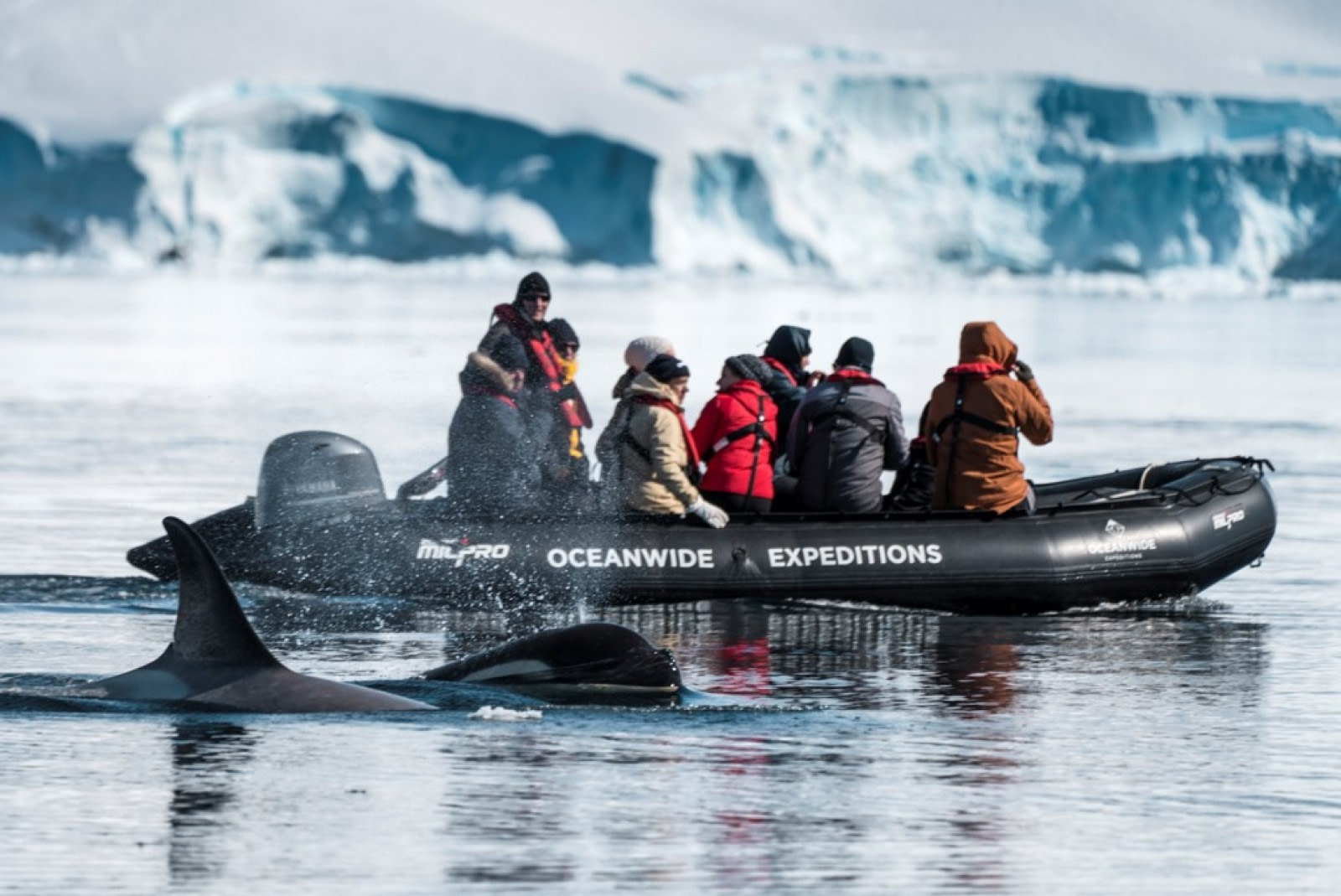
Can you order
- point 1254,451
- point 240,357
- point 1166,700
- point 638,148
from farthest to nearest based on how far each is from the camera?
point 638,148
point 240,357
point 1254,451
point 1166,700

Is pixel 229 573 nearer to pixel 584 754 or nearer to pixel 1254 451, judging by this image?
pixel 584 754

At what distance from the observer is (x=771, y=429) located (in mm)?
12336

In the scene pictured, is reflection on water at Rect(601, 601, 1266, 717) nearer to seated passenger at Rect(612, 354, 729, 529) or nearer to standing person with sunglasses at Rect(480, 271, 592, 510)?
seated passenger at Rect(612, 354, 729, 529)

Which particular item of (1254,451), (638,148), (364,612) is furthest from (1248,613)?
(638,148)

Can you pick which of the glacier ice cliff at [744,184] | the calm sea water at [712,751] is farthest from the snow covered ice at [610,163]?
the calm sea water at [712,751]

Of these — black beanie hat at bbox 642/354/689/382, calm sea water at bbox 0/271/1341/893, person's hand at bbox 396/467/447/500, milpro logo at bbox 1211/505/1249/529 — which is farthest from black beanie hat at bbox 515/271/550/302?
milpro logo at bbox 1211/505/1249/529

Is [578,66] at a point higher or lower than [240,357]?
higher

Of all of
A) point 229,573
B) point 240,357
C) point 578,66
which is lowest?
point 229,573

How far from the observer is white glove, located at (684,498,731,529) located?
1216cm

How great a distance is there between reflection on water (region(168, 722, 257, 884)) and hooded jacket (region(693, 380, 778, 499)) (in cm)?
465

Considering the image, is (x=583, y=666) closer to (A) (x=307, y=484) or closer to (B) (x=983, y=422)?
(B) (x=983, y=422)

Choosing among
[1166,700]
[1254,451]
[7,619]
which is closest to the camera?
[1166,700]

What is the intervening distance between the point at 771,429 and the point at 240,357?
86.0 feet

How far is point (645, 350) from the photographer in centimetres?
1212
